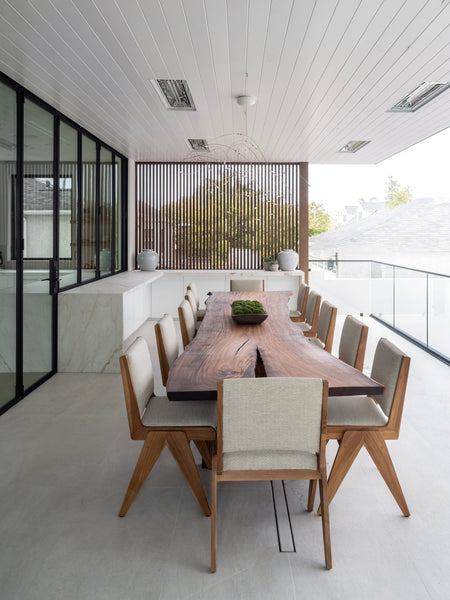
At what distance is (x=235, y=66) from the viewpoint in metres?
3.77

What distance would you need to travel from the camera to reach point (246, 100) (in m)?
4.57

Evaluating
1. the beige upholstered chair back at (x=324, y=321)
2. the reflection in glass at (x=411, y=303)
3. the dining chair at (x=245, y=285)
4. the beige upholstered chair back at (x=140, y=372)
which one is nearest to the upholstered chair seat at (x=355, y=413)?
the beige upholstered chair back at (x=140, y=372)

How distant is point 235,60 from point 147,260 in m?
4.87

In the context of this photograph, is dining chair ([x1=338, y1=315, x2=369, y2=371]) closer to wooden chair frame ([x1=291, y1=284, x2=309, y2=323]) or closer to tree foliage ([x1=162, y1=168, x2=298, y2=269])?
wooden chair frame ([x1=291, y1=284, x2=309, y2=323])

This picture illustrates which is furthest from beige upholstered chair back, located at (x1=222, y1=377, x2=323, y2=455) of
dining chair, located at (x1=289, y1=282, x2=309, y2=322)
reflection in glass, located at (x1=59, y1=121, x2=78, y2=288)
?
reflection in glass, located at (x1=59, y1=121, x2=78, y2=288)

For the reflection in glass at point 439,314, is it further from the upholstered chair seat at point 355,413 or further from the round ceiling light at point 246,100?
the upholstered chair seat at point 355,413

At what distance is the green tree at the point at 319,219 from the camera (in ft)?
105

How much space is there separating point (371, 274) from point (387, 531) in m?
6.50

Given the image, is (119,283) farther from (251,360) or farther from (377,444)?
(377,444)

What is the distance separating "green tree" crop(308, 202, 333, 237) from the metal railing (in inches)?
929

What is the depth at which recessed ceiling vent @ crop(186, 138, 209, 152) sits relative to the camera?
6.71 metres

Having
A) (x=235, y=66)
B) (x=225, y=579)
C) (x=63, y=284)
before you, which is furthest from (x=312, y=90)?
(x=225, y=579)

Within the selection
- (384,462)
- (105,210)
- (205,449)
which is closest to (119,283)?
(105,210)

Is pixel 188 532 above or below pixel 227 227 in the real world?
below
